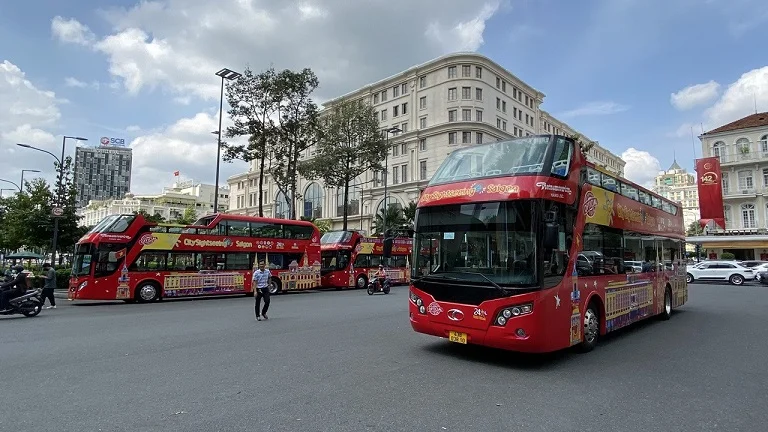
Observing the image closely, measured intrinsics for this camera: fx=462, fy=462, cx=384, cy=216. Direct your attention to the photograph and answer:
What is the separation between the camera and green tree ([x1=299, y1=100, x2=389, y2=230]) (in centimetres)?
3675

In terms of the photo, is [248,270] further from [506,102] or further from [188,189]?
[188,189]

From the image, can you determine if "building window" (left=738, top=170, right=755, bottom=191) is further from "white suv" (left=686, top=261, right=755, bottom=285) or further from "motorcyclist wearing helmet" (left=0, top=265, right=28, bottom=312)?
"motorcyclist wearing helmet" (left=0, top=265, right=28, bottom=312)

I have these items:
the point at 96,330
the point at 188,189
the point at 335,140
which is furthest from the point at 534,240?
the point at 188,189

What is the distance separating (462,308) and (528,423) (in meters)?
2.51


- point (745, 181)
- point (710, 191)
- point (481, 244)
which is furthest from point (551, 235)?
point (745, 181)

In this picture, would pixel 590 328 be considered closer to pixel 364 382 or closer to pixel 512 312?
pixel 512 312

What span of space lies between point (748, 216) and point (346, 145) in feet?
154

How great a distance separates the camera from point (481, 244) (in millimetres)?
6992

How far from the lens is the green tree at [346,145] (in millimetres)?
36750

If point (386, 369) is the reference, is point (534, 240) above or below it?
above

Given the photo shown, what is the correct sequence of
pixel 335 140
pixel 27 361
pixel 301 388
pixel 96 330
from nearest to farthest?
pixel 301 388 < pixel 27 361 < pixel 96 330 < pixel 335 140

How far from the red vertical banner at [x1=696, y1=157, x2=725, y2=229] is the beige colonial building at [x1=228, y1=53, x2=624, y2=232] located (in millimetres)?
22980

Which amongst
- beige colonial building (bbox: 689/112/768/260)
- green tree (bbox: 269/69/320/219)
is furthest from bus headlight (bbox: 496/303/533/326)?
beige colonial building (bbox: 689/112/768/260)

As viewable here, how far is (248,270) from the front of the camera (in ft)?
72.2
